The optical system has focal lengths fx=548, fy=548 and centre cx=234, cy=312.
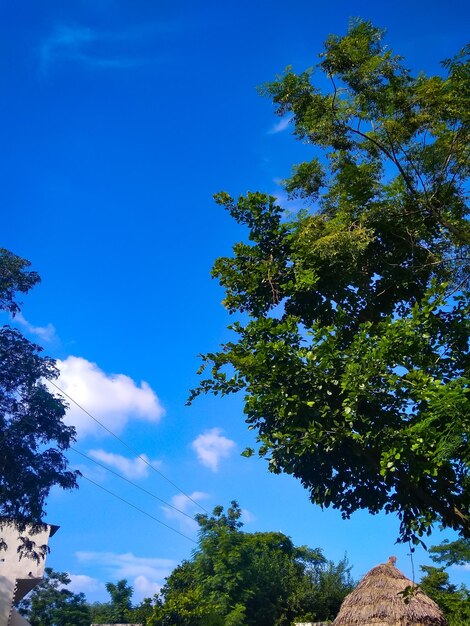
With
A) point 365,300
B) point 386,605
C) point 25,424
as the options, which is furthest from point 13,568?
point 365,300

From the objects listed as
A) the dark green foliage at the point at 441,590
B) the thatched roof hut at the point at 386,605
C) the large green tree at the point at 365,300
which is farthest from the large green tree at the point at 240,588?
the large green tree at the point at 365,300

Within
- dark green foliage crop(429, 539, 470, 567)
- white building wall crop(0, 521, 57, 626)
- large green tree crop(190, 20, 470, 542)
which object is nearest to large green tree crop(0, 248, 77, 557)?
white building wall crop(0, 521, 57, 626)

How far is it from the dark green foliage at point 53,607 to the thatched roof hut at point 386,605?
31.1m

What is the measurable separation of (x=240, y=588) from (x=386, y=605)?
969cm

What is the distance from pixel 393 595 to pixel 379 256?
31.3 ft

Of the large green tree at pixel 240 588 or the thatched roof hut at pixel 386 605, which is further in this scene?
the large green tree at pixel 240 588

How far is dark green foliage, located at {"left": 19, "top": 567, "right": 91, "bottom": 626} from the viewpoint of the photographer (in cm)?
3862

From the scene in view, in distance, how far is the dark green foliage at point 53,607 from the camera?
38.6m

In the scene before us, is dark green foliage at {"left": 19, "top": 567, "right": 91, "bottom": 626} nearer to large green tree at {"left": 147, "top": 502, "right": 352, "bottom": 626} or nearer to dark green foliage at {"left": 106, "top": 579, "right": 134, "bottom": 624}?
dark green foliage at {"left": 106, "top": 579, "right": 134, "bottom": 624}

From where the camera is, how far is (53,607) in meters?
40.2

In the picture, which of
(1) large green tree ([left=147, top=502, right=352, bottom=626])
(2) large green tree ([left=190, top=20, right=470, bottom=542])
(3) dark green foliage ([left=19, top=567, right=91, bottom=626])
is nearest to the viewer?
(2) large green tree ([left=190, top=20, right=470, bottom=542])

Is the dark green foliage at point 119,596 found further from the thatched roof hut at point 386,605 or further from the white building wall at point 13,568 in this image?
the thatched roof hut at point 386,605

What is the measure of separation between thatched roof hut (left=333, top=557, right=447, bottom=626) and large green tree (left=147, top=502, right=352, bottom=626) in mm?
7224

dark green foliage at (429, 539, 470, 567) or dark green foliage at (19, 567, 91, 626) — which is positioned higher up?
dark green foliage at (429, 539, 470, 567)
